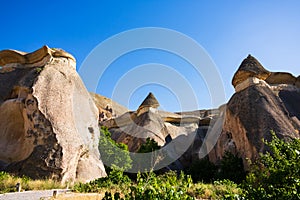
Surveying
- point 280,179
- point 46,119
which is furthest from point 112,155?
point 280,179

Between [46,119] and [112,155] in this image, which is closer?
[46,119]

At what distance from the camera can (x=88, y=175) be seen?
1207 cm

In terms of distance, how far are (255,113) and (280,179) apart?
11056 mm

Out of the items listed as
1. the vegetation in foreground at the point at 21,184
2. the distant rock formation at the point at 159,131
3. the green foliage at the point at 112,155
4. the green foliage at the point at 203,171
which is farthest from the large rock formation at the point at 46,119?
the distant rock formation at the point at 159,131

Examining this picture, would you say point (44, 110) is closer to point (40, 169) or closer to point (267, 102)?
point (40, 169)

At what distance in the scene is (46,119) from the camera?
37.7ft

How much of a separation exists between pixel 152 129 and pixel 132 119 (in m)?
5.59

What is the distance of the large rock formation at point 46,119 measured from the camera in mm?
10828

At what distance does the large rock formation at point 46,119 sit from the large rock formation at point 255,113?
Result: 7845 mm

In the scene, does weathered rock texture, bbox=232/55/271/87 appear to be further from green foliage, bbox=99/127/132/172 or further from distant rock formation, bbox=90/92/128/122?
distant rock formation, bbox=90/92/128/122

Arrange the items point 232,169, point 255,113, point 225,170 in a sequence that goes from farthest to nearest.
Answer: point 255,113 → point 225,170 → point 232,169

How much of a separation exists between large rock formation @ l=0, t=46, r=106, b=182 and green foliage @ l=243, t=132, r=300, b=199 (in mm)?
9376

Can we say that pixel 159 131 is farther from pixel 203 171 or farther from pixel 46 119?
pixel 46 119

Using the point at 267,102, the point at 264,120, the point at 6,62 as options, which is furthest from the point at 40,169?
the point at 267,102
